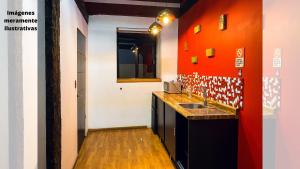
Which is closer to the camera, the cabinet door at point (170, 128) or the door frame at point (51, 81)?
the door frame at point (51, 81)

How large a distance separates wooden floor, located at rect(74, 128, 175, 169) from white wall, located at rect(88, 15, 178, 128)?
0.36 meters

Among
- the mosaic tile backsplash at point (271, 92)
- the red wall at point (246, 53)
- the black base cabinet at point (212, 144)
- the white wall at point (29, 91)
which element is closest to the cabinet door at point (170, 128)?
the black base cabinet at point (212, 144)

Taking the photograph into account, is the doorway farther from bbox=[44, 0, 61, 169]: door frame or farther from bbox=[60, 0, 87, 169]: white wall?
bbox=[44, 0, 61, 169]: door frame

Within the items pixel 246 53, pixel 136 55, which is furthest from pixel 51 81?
pixel 136 55

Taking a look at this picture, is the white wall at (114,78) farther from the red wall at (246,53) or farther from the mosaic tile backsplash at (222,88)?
the red wall at (246,53)

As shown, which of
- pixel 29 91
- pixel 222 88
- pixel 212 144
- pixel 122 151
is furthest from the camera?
pixel 122 151

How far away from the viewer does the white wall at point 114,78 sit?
4.96 meters

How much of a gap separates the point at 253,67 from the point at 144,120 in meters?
3.37

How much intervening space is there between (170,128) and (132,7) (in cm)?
273

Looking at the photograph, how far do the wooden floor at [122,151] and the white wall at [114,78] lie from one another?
361mm

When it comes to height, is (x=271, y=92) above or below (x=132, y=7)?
below

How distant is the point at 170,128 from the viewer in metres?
3.36
